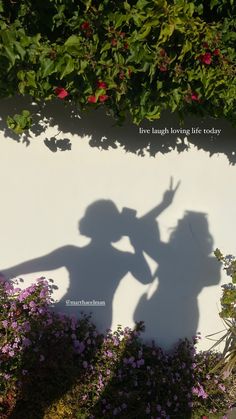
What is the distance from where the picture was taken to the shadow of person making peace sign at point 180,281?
3875mm

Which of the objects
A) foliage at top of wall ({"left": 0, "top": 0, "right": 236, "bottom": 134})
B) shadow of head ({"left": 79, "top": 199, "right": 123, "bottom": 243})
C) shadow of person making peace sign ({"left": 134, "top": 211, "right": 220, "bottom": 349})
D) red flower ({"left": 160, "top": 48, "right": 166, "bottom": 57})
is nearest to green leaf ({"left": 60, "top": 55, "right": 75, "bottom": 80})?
foliage at top of wall ({"left": 0, "top": 0, "right": 236, "bottom": 134})

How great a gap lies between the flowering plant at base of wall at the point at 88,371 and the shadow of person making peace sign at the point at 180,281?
12 cm

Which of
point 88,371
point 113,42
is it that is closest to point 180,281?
point 88,371

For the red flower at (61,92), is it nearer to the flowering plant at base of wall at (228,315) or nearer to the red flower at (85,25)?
the red flower at (85,25)

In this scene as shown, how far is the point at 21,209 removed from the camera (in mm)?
3652

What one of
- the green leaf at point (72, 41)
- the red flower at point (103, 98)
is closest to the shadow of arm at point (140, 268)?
the red flower at point (103, 98)

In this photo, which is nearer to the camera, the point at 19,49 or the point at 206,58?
the point at 19,49

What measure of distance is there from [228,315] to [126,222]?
1091 millimetres

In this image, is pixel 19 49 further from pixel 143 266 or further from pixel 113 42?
pixel 143 266

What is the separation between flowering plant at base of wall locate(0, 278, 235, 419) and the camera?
3.37 meters

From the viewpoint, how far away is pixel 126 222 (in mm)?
3783

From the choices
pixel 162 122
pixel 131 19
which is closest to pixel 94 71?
pixel 131 19

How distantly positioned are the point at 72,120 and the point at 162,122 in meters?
0.68

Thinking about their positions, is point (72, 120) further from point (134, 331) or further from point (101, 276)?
point (134, 331)
